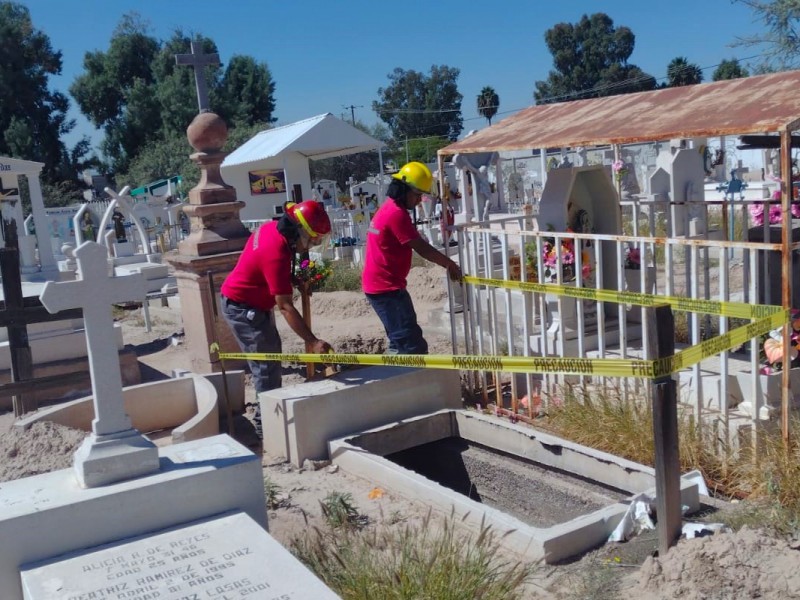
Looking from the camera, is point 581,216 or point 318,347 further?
point 581,216

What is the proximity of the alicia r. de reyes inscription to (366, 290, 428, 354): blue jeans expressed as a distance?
3.17m

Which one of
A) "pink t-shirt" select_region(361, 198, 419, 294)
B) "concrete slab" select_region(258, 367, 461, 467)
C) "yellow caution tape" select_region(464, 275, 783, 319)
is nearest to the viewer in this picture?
"yellow caution tape" select_region(464, 275, 783, 319)

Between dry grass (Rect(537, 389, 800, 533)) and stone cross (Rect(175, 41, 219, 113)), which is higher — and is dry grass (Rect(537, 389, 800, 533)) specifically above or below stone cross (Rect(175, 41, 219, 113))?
below

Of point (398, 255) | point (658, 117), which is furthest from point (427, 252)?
point (658, 117)

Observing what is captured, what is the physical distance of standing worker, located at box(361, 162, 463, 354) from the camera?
6297mm

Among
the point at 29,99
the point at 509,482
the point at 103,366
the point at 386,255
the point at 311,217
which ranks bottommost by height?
the point at 509,482

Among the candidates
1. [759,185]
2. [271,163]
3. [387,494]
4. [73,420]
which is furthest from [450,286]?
[271,163]

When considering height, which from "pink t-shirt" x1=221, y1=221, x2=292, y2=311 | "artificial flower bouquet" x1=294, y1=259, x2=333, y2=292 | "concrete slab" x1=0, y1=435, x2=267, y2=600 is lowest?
"concrete slab" x1=0, y1=435, x2=267, y2=600

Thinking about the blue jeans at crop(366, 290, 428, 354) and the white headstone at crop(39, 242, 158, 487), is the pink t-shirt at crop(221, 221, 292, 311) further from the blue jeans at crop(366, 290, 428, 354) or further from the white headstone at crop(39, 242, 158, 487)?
the white headstone at crop(39, 242, 158, 487)

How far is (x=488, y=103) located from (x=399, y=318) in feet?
212

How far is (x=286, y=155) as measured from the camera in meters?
26.4

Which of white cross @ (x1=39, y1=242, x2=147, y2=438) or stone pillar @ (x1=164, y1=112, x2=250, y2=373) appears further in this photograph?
stone pillar @ (x1=164, y1=112, x2=250, y2=373)

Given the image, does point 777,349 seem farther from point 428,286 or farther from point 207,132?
point 428,286

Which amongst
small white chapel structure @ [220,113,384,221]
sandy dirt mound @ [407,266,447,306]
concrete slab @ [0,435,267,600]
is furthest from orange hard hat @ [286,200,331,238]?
small white chapel structure @ [220,113,384,221]
